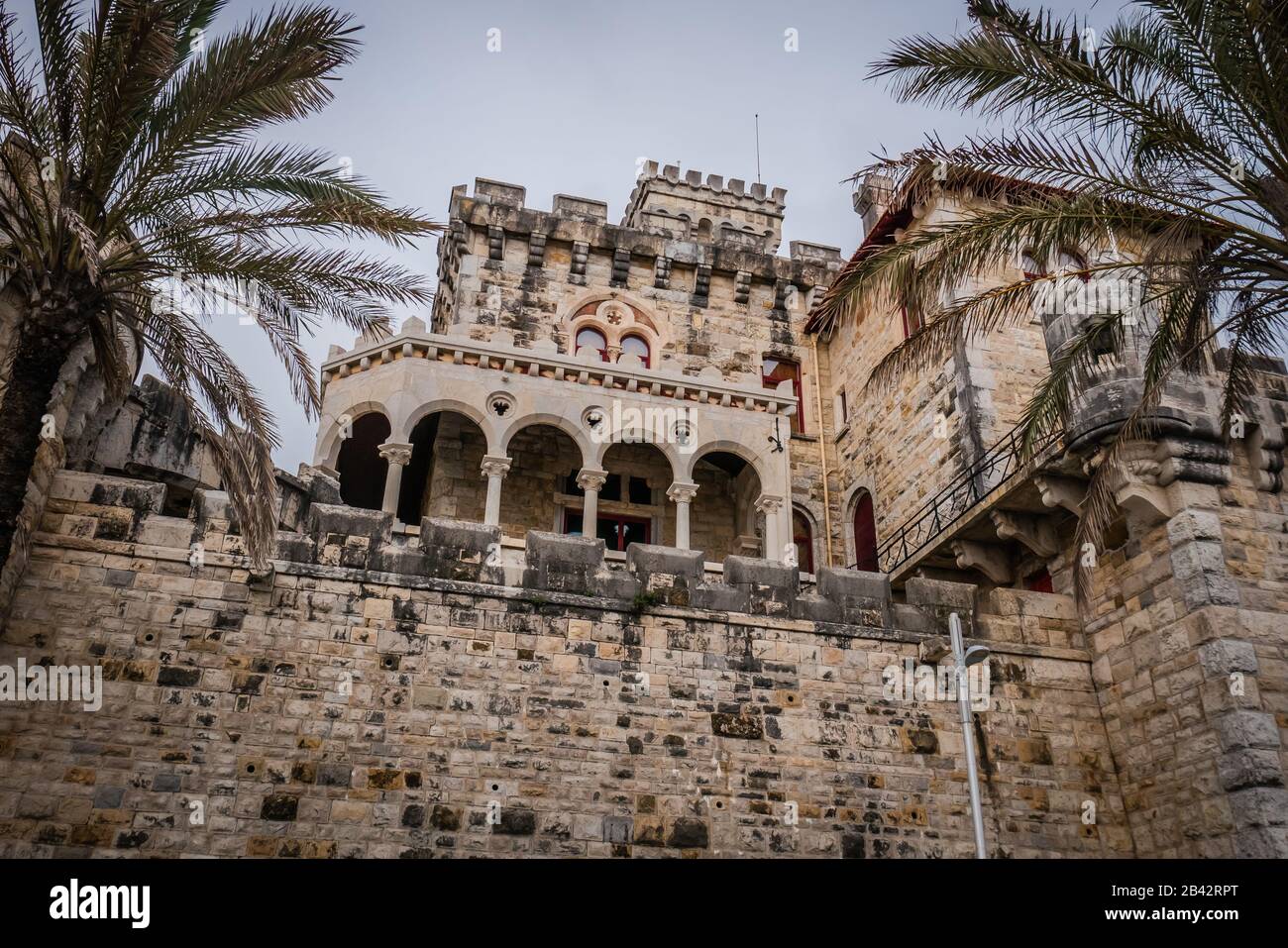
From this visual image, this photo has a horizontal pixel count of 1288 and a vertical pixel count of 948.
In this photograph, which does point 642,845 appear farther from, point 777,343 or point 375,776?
point 777,343

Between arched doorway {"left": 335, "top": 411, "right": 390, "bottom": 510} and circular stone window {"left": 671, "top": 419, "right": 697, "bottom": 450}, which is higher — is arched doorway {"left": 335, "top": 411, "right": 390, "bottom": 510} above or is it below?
above

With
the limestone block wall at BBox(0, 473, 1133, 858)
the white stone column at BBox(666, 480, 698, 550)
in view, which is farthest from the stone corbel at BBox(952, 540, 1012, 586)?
the white stone column at BBox(666, 480, 698, 550)

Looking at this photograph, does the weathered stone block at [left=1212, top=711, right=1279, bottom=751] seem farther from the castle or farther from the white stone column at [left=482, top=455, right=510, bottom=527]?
the white stone column at [left=482, top=455, right=510, bottom=527]

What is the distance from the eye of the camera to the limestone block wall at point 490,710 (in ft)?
31.1

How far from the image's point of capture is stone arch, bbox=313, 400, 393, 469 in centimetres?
1592

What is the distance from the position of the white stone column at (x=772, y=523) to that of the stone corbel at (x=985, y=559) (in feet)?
9.86

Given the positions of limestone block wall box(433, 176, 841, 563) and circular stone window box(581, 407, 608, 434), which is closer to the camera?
circular stone window box(581, 407, 608, 434)

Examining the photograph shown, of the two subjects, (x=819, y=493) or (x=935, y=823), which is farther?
(x=819, y=493)

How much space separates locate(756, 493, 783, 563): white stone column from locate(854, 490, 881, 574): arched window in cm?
282

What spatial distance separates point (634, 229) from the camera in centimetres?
2095

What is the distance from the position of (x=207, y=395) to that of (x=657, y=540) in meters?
9.75

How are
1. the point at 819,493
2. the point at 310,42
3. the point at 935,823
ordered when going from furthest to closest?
the point at 819,493 → the point at 935,823 → the point at 310,42
